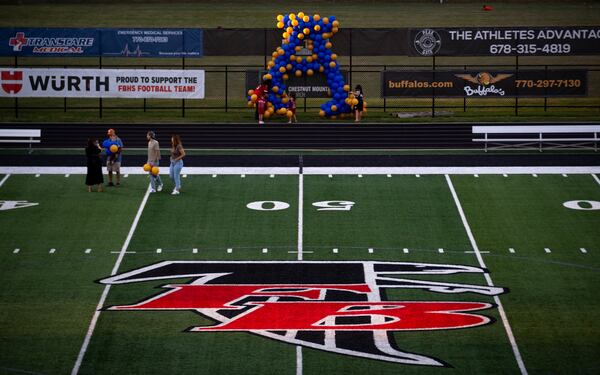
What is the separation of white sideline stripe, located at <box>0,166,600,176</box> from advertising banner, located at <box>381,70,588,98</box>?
8.97 metres

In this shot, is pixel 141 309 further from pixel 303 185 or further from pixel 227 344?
pixel 303 185

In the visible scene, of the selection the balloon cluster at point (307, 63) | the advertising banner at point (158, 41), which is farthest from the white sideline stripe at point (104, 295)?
the advertising banner at point (158, 41)

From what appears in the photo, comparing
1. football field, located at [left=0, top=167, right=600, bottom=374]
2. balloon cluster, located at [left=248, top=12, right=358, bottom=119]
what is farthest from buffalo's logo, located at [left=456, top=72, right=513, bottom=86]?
football field, located at [left=0, top=167, right=600, bottom=374]

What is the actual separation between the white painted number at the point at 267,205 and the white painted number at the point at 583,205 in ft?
24.8

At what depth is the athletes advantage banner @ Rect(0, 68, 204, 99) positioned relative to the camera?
1686 inches

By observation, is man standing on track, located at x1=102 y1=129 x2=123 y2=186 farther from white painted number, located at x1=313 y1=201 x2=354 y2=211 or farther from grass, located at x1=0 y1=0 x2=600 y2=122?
grass, located at x1=0 y1=0 x2=600 y2=122

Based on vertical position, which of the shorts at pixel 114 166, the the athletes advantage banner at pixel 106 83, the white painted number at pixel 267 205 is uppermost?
the the athletes advantage banner at pixel 106 83

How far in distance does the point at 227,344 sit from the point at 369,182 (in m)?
12.4

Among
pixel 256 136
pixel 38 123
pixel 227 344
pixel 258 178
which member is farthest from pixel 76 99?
pixel 227 344

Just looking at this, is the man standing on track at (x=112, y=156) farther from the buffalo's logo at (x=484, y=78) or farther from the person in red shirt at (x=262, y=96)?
the buffalo's logo at (x=484, y=78)

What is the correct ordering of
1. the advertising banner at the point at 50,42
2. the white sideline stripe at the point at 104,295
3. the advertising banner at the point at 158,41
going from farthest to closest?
the advertising banner at the point at 50,42, the advertising banner at the point at 158,41, the white sideline stripe at the point at 104,295

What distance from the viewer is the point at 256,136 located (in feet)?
133

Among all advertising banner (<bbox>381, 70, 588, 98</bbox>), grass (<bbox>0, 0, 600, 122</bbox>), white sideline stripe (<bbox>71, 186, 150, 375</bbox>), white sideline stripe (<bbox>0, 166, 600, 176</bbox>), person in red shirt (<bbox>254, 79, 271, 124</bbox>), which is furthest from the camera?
grass (<bbox>0, 0, 600, 122</bbox>)

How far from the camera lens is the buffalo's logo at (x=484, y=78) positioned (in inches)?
1699
